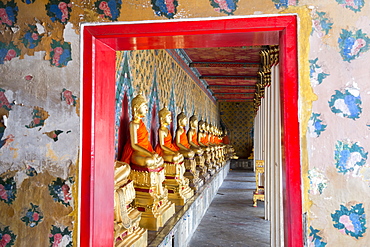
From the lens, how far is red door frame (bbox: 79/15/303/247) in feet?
7.13

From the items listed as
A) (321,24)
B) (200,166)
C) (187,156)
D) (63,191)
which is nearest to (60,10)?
(63,191)

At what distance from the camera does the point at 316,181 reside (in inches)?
84.1

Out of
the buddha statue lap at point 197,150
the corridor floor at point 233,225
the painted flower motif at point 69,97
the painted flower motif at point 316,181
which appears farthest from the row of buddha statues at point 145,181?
the painted flower motif at point 316,181

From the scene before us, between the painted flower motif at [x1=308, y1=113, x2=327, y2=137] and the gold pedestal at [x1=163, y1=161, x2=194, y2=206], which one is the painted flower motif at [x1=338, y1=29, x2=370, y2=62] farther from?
the gold pedestal at [x1=163, y1=161, x2=194, y2=206]

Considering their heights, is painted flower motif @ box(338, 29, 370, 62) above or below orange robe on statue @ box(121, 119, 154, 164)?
above

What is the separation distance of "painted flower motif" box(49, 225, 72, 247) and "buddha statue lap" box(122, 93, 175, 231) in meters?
1.98

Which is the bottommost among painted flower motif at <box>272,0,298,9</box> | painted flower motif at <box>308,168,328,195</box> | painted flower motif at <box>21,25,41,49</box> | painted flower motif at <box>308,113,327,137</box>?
painted flower motif at <box>308,168,328,195</box>

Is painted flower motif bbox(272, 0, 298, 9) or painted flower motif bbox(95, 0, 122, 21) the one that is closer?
painted flower motif bbox(272, 0, 298, 9)

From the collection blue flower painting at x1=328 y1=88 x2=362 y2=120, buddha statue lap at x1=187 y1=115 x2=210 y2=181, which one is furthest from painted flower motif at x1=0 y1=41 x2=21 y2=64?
buddha statue lap at x1=187 y1=115 x2=210 y2=181

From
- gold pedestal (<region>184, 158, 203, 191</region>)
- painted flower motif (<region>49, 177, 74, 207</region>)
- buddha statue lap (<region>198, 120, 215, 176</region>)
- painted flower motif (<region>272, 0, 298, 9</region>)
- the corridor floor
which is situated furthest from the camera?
buddha statue lap (<region>198, 120, 215, 176</region>)

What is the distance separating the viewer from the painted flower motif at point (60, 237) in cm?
242

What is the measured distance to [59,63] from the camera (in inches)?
97.1

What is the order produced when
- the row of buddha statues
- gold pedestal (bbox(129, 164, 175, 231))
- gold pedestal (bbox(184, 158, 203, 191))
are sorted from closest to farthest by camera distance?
the row of buddha statues, gold pedestal (bbox(129, 164, 175, 231)), gold pedestal (bbox(184, 158, 203, 191))

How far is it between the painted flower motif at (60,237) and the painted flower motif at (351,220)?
1779mm
